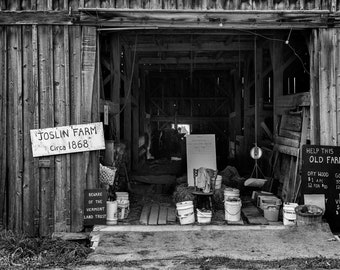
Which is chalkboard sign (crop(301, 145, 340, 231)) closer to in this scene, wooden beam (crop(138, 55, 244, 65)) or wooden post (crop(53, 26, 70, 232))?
wooden post (crop(53, 26, 70, 232))

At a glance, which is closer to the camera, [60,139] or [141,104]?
[60,139]

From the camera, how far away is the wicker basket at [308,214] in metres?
7.63

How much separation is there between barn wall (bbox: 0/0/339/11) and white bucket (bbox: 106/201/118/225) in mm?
4142

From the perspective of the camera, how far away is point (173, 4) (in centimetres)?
802

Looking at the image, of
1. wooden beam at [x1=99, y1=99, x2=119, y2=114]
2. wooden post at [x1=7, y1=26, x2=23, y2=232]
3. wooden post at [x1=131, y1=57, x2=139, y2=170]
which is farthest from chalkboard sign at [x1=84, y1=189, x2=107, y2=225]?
wooden post at [x1=131, y1=57, x2=139, y2=170]

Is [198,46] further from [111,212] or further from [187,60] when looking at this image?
[111,212]

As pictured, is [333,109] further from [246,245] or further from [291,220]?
[246,245]

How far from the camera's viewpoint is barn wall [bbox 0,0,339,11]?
793 cm

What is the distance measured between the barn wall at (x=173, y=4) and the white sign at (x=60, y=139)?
8.27ft

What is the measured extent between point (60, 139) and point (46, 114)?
61cm

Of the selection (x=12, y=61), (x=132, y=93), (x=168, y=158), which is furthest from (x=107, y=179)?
(x=168, y=158)

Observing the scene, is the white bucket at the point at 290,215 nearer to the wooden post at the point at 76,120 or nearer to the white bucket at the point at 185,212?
the white bucket at the point at 185,212

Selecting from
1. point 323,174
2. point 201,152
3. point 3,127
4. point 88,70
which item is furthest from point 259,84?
point 3,127

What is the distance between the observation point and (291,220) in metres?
8.02
